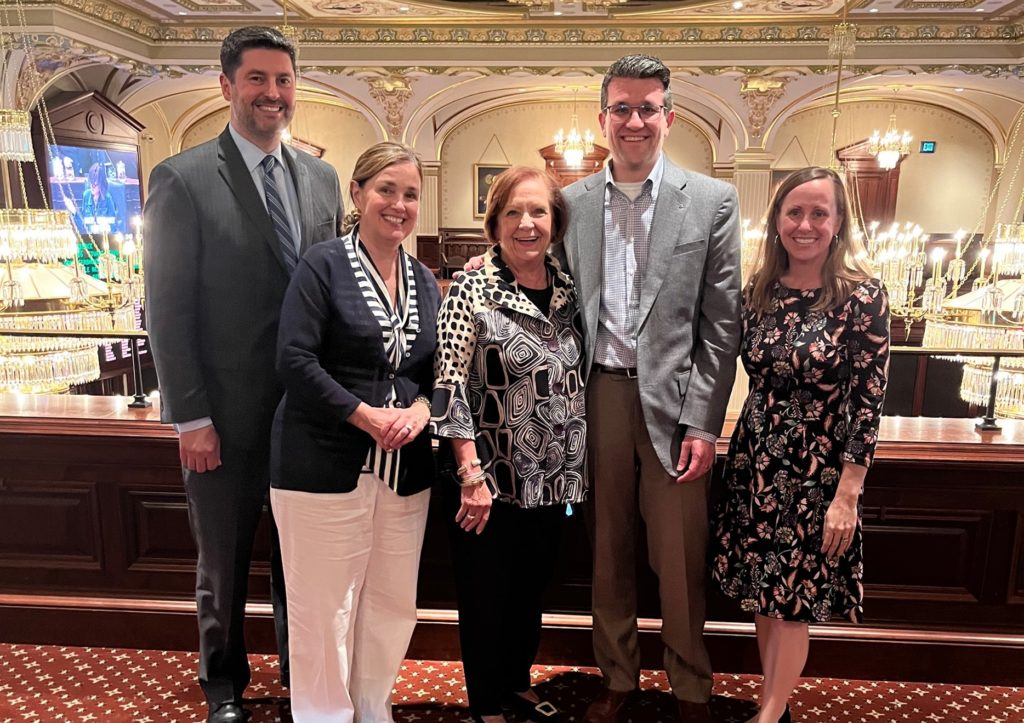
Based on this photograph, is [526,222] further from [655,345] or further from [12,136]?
[12,136]

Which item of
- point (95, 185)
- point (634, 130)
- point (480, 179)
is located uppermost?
point (480, 179)

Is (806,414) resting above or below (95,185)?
below

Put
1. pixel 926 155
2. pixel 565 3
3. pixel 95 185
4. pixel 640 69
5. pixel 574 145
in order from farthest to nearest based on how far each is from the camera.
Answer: pixel 926 155, pixel 574 145, pixel 95 185, pixel 565 3, pixel 640 69

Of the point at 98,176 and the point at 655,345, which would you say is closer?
the point at 655,345

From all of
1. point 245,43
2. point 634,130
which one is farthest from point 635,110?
point 245,43

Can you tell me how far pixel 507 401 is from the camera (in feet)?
6.10

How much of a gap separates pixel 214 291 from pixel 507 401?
81 centimetres

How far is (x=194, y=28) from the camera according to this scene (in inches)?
353

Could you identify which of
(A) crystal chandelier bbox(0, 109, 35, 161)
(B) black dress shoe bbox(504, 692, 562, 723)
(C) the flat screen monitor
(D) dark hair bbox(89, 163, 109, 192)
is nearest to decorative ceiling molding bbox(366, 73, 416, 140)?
(C) the flat screen monitor

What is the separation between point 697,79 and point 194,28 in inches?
249

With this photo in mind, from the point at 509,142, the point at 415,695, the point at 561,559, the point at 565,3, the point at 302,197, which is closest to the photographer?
the point at 302,197

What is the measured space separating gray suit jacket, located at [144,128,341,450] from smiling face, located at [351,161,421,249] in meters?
0.28

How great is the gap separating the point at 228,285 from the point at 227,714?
4.00 feet

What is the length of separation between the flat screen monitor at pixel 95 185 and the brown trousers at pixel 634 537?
887 cm
